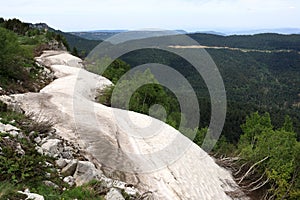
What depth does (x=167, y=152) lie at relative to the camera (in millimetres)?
14234

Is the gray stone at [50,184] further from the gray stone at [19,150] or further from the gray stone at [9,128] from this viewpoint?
the gray stone at [9,128]

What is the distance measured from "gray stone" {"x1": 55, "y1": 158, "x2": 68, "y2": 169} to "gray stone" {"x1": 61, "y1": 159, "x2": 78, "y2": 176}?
12cm

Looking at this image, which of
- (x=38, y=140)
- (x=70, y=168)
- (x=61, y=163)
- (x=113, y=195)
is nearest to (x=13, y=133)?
(x=38, y=140)

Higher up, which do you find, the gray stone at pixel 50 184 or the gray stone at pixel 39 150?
the gray stone at pixel 39 150

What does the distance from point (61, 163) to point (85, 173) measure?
2.97ft

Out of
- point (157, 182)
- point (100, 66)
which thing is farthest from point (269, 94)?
point (157, 182)

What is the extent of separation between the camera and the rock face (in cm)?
1105

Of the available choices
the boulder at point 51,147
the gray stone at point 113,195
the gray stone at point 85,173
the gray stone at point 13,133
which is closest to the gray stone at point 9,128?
the gray stone at point 13,133

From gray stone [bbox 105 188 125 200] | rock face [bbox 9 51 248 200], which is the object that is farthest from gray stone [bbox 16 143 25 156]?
gray stone [bbox 105 188 125 200]

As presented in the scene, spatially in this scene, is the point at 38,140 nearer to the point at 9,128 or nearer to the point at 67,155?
the point at 9,128

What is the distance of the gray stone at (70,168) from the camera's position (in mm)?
9595

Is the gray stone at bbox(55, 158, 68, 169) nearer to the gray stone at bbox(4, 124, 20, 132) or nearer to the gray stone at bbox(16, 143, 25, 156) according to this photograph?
the gray stone at bbox(16, 143, 25, 156)

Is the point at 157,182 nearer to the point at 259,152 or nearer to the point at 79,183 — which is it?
the point at 79,183

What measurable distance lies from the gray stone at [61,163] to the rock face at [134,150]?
1.30 feet
